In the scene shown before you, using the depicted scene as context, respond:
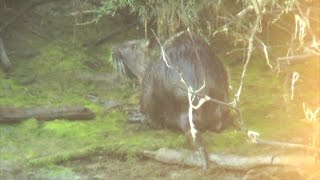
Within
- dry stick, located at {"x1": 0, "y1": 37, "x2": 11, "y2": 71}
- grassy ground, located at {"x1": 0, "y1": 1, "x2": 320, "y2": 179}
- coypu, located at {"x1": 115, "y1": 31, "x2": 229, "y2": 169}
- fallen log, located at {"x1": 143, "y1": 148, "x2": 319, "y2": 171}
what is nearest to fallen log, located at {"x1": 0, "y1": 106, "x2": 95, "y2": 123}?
grassy ground, located at {"x1": 0, "y1": 1, "x2": 320, "y2": 179}

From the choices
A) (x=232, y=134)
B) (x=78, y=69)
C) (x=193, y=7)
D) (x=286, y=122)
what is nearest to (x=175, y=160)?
(x=232, y=134)

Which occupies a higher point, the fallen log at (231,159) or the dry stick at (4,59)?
the dry stick at (4,59)

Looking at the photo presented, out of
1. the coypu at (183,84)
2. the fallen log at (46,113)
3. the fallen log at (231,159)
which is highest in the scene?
the coypu at (183,84)

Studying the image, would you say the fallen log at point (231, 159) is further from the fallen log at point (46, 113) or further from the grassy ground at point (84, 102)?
the fallen log at point (46, 113)

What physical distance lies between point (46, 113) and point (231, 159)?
6.93 feet

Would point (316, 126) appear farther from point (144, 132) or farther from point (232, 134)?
point (144, 132)

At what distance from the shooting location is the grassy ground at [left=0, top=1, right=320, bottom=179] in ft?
18.2

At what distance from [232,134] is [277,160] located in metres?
1.05

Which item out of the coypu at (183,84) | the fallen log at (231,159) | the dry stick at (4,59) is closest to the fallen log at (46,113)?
the coypu at (183,84)

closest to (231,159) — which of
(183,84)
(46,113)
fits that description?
(183,84)

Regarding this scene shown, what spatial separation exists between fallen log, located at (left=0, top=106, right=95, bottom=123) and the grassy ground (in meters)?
0.06

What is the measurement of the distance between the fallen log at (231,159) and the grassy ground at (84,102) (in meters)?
0.20

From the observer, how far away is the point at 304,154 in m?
4.78

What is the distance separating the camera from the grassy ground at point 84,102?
556cm
